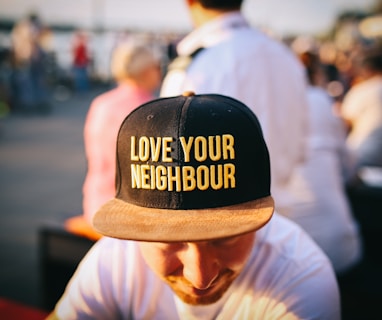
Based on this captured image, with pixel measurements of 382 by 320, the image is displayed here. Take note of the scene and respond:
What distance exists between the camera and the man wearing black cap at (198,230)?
3.17ft

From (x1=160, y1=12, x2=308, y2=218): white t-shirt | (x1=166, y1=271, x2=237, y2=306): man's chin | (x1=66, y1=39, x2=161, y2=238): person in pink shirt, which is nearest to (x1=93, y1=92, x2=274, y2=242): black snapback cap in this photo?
(x1=166, y1=271, x2=237, y2=306): man's chin

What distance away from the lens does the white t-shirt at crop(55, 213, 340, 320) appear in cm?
117

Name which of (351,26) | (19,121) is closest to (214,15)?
(19,121)

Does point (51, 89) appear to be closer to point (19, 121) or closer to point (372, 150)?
point (19, 121)

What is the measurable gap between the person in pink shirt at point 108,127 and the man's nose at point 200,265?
5.26 ft

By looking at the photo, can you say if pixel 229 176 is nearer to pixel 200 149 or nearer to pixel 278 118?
pixel 200 149

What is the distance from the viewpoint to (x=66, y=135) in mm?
8906

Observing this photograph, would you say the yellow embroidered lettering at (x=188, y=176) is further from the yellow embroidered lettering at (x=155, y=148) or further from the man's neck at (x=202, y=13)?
the man's neck at (x=202, y=13)

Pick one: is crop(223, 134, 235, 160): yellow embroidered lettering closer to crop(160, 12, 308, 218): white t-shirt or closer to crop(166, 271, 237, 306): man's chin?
crop(166, 271, 237, 306): man's chin

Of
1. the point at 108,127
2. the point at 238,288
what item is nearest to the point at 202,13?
the point at 108,127

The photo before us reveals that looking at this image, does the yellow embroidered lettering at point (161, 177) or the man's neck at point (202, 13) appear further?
the man's neck at point (202, 13)

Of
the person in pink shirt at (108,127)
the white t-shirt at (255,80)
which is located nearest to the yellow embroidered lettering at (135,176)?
the white t-shirt at (255,80)

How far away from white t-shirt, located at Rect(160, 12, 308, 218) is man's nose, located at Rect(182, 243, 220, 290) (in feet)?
3.13

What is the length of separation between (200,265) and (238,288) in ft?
0.77
